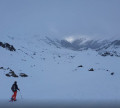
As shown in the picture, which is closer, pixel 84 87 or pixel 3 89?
pixel 3 89

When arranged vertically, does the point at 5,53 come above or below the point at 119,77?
above

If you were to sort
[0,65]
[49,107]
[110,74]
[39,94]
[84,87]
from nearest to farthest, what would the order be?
[49,107] < [39,94] < [84,87] < [110,74] < [0,65]

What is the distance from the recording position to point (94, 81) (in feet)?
64.6

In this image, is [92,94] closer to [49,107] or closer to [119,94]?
[119,94]

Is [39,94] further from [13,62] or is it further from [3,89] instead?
[13,62]

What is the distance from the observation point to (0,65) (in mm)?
24297

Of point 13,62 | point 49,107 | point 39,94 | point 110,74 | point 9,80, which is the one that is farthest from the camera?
point 13,62

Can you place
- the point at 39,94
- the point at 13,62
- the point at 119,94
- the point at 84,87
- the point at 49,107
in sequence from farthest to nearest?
the point at 13,62 < the point at 84,87 < the point at 39,94 < the point at 119,94 < the point at 49,107

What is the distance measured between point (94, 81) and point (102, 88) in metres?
2.90

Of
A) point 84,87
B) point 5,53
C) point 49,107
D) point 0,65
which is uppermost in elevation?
point 5,53

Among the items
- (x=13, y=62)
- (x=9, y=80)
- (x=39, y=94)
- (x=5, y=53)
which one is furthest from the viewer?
(x=5, y=53)

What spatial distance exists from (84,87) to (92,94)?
2.59m

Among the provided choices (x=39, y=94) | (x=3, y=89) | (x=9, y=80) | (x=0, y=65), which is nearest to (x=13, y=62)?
(x=0, y=65)

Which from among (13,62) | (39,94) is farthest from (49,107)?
(13,62)
